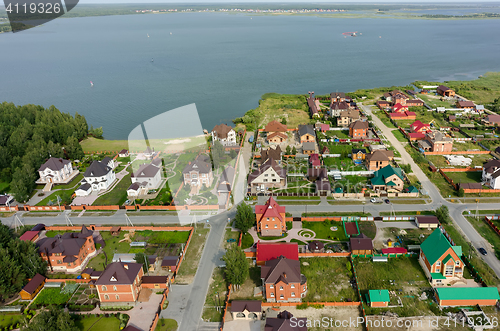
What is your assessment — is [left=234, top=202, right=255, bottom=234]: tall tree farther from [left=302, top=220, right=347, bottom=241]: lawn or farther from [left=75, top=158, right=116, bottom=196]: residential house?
[left=75, top=158, right=116, bottom=196]: residential house

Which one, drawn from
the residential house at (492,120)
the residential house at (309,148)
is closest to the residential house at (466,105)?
the residential house at (492,120)

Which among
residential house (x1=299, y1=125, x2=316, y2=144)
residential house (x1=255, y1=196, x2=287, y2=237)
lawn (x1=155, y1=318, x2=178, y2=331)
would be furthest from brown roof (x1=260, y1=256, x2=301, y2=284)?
residential house (x1=299, y1=125, x2=316, y2=144)

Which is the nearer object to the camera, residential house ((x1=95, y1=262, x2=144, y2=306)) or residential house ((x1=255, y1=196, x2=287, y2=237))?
residential house ((x1=95, y1=262, x2=144, y2=306))

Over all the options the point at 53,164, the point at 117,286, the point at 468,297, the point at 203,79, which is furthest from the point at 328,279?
the point at 203,79

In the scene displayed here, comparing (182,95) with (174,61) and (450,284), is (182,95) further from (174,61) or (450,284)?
(450,284)

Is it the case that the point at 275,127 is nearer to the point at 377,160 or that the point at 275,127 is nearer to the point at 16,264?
the point at 377,160

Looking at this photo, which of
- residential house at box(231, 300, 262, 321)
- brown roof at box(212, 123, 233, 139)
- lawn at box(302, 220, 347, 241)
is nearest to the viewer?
residential house at box(231, 300, 262, 321)

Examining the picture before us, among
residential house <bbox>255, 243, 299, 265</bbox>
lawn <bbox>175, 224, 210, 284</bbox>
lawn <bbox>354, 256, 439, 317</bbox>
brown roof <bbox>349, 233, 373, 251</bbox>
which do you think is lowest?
lawn <bbox>354, 256, 439, 317</bbox>

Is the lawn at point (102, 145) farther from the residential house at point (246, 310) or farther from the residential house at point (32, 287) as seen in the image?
the residential house at point (246, 310)

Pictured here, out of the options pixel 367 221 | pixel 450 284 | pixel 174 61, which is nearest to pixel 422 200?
pixel 367 221
